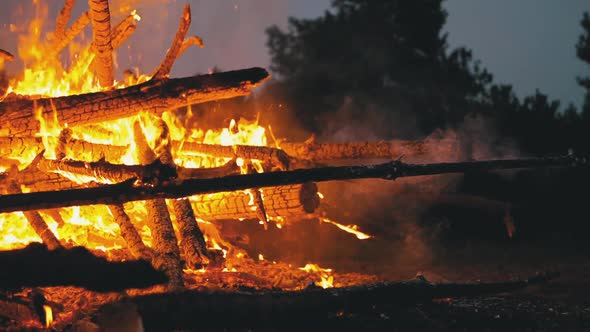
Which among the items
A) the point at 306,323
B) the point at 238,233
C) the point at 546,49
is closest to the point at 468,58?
the point at 238,233

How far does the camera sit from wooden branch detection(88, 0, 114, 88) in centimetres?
527

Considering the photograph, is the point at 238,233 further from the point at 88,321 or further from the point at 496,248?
the point at 88,321

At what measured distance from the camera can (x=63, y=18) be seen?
20.8 ft

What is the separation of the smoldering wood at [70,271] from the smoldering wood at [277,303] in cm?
13

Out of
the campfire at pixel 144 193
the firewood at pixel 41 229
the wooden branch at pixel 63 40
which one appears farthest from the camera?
the wooden branch at pixel 63 40

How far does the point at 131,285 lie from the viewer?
2951 millimetres

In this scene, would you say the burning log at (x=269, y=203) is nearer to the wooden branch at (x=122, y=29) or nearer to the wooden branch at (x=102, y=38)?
the wooden branch at (x=102, y=38)

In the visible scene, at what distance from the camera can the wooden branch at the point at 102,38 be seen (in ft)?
17.3

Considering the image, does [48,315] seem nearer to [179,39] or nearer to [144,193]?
[144,193]

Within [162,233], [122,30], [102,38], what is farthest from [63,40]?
[162,233]

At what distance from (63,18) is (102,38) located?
120 centimetres

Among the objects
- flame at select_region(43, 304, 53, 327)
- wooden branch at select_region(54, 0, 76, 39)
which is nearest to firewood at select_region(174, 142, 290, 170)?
wooden branch at select_region(54, 0, 76, 39)

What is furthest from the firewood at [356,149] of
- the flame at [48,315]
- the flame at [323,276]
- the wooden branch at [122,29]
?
the flame at [48,315]

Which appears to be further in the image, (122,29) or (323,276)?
(122,29)
